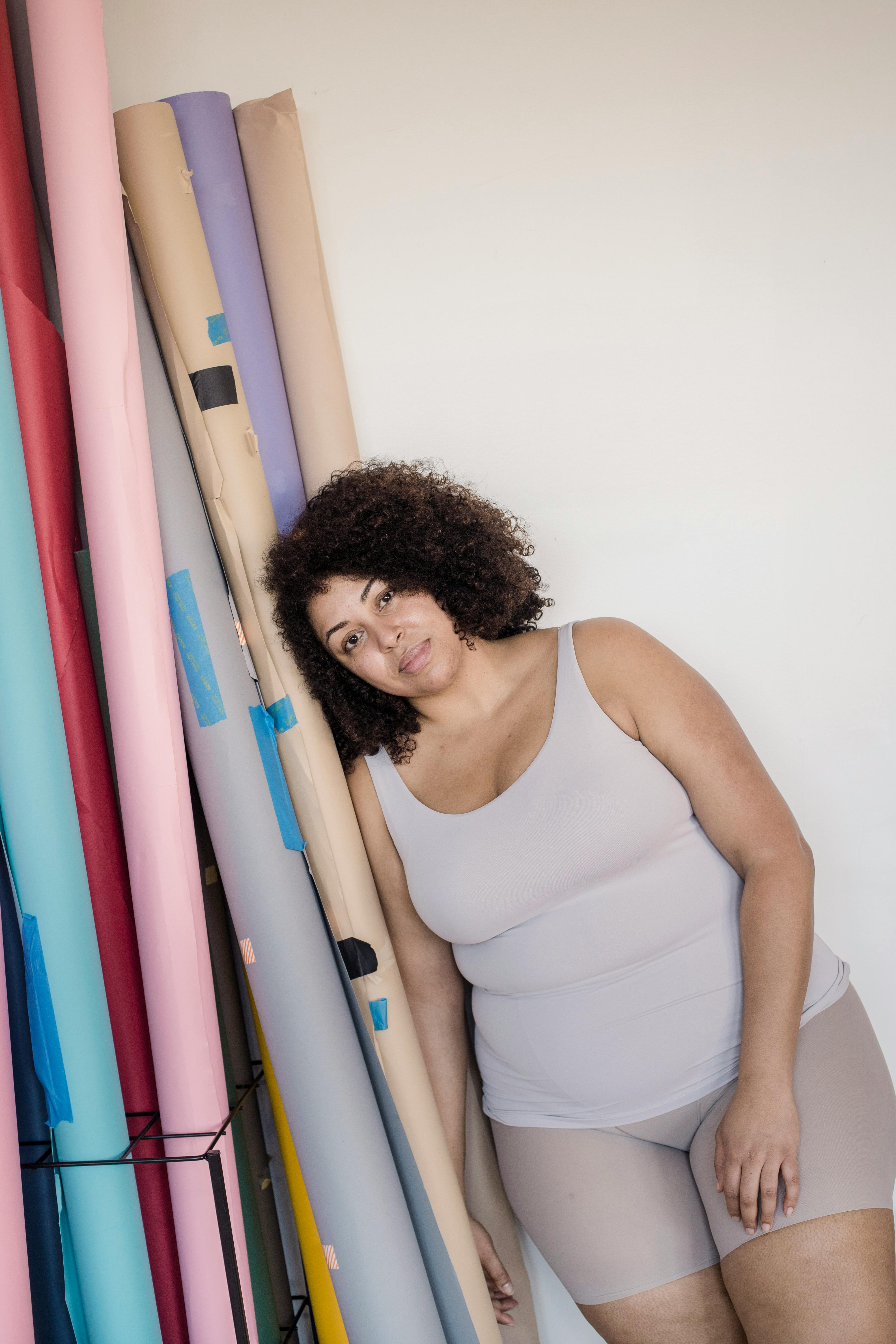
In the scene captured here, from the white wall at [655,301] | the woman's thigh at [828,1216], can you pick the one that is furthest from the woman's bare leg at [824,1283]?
the white wall at [655,301]

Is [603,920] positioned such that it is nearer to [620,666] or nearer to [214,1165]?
[620,666]

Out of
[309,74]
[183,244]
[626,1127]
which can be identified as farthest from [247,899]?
[309,74]

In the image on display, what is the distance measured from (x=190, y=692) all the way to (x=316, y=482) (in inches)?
18.6

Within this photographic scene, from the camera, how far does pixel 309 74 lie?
1593 millimetres

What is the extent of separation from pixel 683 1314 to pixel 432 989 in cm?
60

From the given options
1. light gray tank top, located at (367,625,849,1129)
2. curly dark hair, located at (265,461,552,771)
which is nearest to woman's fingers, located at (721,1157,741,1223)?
light gray tank top, located at (367,625,849,1129)

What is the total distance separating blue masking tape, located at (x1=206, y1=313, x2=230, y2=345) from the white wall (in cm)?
36

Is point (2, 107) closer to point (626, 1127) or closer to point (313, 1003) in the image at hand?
point (313, 1003)

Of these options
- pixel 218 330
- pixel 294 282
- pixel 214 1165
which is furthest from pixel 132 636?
pixel 294 282

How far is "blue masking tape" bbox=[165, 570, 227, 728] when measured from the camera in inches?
45.5

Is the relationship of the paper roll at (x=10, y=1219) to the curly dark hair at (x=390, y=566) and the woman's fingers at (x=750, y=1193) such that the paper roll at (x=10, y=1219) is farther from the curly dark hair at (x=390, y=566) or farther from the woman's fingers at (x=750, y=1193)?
the woman's fingers at (x=750, y=1193)

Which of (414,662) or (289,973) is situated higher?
(414,662)

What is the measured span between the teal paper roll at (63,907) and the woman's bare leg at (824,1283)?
2.59 feet

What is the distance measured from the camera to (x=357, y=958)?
128 cm
